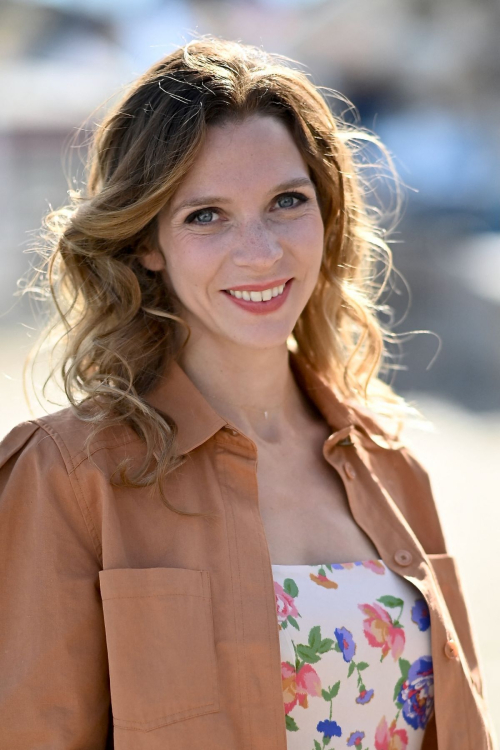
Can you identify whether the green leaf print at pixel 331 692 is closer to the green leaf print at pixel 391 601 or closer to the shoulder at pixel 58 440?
the green leaf print at pixel 391 601

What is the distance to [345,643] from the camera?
1.98 m

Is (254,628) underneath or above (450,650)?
above

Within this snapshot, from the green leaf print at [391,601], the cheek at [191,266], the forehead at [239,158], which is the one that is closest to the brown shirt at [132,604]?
the green leaf print at [391,601]

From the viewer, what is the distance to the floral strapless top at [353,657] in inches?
76.0

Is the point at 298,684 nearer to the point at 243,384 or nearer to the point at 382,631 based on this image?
the point at 382,631

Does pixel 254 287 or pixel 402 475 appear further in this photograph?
pixel 402 475

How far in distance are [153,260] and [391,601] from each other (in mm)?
1013

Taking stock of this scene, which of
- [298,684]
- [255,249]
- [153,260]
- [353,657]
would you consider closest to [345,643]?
[353,657]

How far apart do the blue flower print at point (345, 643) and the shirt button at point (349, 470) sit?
46 cm

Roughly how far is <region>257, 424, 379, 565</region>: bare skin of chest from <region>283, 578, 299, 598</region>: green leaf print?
0.20ft

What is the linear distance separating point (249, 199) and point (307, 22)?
18.3 m

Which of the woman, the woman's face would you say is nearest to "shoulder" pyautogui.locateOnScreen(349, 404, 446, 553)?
the woman

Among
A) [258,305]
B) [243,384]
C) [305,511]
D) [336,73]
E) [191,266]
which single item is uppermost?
[336,73]

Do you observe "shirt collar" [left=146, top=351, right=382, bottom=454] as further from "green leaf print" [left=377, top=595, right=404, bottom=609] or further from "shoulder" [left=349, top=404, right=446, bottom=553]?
"green leaf print" [left=377, top=595, right=404, bottom=609]
